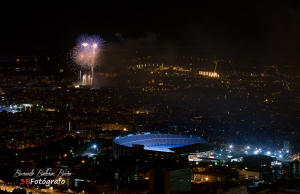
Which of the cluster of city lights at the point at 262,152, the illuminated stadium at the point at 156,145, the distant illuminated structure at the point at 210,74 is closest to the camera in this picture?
the illuminated stadium at the point at 156,145

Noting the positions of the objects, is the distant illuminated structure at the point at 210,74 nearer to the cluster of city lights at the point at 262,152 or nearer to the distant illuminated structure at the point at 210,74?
the distant illuminated structure at the point at 210,74

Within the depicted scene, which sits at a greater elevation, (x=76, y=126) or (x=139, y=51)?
(x=139, y=51)

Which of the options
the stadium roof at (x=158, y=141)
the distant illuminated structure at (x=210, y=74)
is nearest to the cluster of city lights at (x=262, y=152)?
the stadium roof at (x=158, y=141)

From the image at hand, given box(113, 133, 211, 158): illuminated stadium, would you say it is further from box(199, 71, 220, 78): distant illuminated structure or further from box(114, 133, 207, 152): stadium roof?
box(199, 71, 220, 78): distant illuminated structure

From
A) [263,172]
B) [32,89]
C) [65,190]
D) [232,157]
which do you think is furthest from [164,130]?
[32,89]

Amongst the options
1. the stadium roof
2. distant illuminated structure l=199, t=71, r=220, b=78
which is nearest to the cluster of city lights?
the stadium roof

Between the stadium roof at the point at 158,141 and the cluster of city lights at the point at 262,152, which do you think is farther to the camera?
the cluster of city lights at the point at 262,152

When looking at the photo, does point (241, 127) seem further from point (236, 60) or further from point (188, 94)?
point (188, 94)

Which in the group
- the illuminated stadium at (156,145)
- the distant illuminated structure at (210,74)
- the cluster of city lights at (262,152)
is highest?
the distant illuminated structure at (210,74)

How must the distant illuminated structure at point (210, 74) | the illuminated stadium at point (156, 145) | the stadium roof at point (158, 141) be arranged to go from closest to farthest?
1. the illuminated stadium at point (156, 145)
2. the stadium roof at point (158, 141)
3. the distant illuminated structure at point (210, 74)
